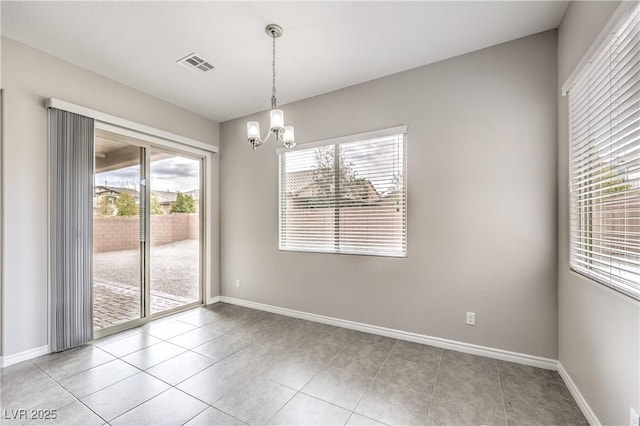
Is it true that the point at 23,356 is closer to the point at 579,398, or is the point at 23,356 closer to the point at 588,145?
the point at 579,398

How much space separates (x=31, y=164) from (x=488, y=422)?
4.28 metres

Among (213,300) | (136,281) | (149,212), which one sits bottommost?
(213,300)

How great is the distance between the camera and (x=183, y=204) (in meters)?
4.04

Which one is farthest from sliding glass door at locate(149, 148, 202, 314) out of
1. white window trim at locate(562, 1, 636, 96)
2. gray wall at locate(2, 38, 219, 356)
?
white window trim at locate(562, 1, 636, 96)

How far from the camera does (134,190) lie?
3441 millimetres

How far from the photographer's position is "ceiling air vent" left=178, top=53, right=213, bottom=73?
2.74 meters

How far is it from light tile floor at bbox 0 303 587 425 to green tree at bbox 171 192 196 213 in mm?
1738

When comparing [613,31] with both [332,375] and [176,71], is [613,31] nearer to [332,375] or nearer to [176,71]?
[332,375]

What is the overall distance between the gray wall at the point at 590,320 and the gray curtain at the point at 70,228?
4265mm

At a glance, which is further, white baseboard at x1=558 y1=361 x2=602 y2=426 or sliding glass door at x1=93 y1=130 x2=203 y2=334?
sliding glass door at x1=93 y1=130 x2=203 y2=334

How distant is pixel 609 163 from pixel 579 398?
161 centimetres

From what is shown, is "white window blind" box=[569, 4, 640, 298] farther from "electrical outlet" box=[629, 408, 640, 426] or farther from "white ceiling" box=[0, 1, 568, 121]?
"white ceiling" box=[0, 1, 568, 121]

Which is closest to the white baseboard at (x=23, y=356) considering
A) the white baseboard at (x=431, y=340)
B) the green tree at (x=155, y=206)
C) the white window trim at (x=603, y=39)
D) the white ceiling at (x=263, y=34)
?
the green tree at (x=155, y=206)

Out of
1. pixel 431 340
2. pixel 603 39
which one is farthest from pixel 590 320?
pixel 603 39
